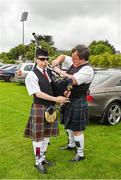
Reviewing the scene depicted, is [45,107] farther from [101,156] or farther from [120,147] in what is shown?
[120,147]

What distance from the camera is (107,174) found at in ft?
18.9

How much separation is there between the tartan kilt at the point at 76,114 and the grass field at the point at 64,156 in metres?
0.59

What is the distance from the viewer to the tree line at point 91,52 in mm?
11766

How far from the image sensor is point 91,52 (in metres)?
9.73

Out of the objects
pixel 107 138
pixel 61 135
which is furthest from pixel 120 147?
pixel 61 135

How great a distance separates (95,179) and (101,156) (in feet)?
3.78

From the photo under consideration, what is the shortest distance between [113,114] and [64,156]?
334 cm

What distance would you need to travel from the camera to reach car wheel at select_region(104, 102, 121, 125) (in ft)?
31.3

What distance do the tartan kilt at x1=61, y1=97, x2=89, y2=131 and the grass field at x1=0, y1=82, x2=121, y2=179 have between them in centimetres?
59

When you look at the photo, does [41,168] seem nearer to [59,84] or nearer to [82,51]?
[59,84]

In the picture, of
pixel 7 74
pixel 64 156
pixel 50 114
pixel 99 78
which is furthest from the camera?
pixel 7 74

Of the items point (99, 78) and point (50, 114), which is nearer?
point (50, 114)

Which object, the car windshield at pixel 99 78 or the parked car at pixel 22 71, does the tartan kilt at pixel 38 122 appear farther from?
the parked car at pixel 22 71

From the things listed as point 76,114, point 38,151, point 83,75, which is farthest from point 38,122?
point 83,75
